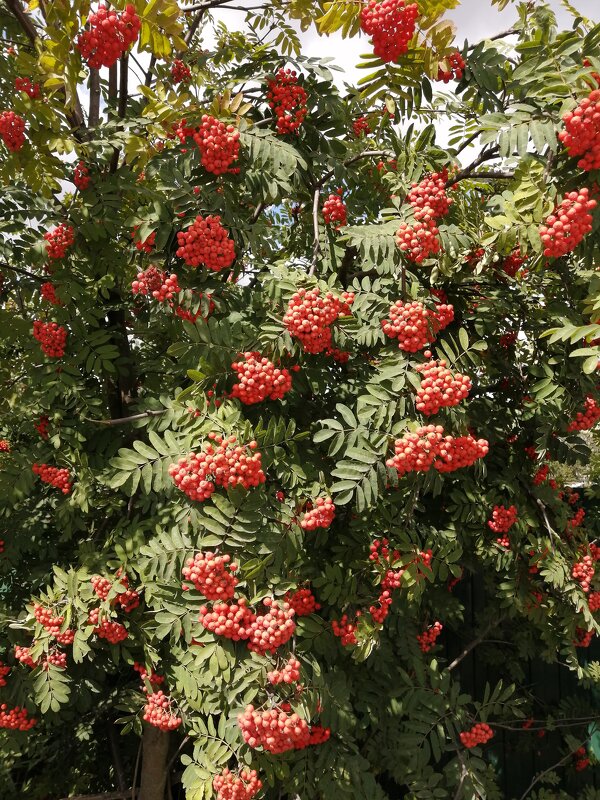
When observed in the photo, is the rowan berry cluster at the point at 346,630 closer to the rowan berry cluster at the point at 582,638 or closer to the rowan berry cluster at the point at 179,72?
the rowan berry cluster at the point at 582,638

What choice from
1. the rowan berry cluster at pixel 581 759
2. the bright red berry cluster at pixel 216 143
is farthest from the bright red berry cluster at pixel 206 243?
the rowan berry cluster at pixel 581 759

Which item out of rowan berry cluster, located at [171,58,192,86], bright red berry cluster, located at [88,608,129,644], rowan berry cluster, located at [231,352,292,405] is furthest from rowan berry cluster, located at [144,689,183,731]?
rowan berry cluster, located at [171,58,192,86]

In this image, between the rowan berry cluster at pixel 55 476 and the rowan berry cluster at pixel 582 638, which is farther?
the rowan berry cluster at pixel 582 638

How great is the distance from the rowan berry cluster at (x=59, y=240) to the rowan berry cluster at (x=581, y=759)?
5.21 meters

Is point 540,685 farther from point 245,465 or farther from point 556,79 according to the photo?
point 556,79

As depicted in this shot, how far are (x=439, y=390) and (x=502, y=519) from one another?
4.48ft

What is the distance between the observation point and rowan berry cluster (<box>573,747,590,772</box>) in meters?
4.77

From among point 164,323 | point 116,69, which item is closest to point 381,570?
point 164,323

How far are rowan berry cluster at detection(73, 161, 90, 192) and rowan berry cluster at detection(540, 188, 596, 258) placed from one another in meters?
2.49

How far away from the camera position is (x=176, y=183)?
2.69m

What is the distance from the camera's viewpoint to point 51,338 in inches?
136

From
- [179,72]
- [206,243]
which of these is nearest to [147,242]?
[206,243]

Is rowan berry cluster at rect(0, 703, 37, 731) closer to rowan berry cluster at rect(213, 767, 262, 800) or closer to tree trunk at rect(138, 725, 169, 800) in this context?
tree trunk at rect(138, 725, 169, 800)

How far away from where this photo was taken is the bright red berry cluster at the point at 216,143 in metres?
2.56
